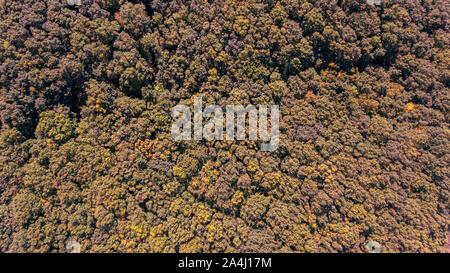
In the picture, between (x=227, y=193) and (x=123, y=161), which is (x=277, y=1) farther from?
(x=123, y=161)

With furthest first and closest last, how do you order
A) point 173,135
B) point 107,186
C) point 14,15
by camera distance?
point 173,135
point 107,186
point 14,15

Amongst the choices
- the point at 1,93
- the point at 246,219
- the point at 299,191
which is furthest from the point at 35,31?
the point at 299,191

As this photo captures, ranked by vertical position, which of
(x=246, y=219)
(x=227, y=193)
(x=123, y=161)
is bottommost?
(x=246, y=219)

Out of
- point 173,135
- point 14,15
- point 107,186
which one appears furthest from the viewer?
point 173,135

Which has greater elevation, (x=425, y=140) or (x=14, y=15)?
(x=14, y=15)

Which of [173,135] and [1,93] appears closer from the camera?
[1,93]

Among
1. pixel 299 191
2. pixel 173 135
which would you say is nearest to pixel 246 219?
pixel 299 191
